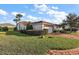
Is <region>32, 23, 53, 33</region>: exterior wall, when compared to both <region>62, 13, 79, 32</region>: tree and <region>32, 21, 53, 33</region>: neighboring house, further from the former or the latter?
<region>62, 13, 79, 32</region>: tree

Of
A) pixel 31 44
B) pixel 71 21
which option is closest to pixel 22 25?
pixel 31 44

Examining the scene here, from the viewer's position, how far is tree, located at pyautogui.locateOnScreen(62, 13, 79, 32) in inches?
165

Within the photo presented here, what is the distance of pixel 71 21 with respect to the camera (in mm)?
4234

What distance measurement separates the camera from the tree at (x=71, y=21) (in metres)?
4.20

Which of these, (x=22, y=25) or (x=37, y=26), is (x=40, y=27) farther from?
(x=22, y=25)

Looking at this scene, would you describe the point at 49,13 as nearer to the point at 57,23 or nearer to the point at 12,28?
the point at 57,23

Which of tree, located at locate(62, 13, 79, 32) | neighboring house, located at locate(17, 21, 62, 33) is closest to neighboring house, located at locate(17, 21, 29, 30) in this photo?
neighboring house, located at locate(17, 21, 62, 33)

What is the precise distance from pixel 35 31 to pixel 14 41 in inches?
8.6

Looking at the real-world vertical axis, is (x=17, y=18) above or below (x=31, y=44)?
above

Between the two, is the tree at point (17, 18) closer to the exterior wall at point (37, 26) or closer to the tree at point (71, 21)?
the exterior wall at point (37, 26)

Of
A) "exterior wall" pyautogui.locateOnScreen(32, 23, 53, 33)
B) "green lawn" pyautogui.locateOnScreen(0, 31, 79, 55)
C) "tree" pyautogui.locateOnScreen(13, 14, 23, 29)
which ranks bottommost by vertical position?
"green lawn" pyautogui.locateOnScreen(0, 31, 79, 55)

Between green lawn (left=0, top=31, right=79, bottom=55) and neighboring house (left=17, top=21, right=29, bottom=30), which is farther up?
neighboring house (left=17, top=21, right=29, bottom=30)

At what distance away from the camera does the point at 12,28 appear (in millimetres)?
4227

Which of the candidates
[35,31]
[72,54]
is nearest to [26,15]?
[35,31]
